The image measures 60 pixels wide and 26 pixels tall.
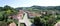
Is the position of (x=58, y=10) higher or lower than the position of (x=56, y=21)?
higher

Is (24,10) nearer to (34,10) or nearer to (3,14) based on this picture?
(34,10)

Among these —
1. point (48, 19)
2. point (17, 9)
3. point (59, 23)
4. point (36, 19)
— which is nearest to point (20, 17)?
point (17, 9)

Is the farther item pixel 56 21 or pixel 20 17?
pixel 20 17

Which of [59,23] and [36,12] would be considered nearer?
[59,23]

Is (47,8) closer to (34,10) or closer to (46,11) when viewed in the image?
(46,11)

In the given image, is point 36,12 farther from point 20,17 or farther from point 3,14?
point 3,14

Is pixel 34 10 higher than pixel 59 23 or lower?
higher

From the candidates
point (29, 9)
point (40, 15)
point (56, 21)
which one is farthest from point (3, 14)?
point (56, 21)
